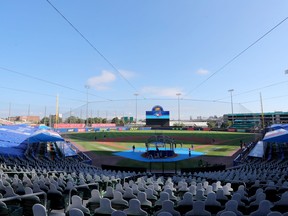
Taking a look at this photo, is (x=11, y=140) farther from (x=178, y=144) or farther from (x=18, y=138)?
(x=178, y=144)

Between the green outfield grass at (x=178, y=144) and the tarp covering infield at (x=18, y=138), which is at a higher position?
the tarp covering infield at (x=18, y=138)

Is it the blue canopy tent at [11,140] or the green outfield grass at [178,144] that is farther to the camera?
the green outfield grass at [178,144]

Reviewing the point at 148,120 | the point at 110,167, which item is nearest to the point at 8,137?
the point at 110,167

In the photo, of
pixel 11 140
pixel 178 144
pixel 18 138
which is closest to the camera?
pixel 18 138

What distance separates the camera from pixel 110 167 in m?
22.1

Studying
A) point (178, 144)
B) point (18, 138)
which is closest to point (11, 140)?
point (18, 138)

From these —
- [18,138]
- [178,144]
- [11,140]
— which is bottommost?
[178,144]

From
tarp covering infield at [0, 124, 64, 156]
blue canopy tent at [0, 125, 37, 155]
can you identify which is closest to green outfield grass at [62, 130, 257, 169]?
tarp covering infield at [0, 124, 64, 156]

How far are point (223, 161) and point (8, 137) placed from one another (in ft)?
86.8

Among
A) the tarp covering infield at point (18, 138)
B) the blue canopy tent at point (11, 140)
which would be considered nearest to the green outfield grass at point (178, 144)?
the tarp covering infield at point (18, 138)

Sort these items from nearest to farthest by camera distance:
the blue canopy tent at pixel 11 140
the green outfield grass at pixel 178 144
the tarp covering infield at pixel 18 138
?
the tarp covering infield at pixel 18 138, the blue canopy tent at pixel 11 140, the green outfield grass at pixel 178 144

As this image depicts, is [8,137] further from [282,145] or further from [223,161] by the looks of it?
[282,145]

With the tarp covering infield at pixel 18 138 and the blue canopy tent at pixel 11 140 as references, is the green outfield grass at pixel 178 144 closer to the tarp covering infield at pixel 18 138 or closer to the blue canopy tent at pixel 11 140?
the tarp covering infield at pixel 18 138

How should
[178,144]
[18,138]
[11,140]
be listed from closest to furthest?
1. [18,138]
2. [11,140]
3. [178,144]
